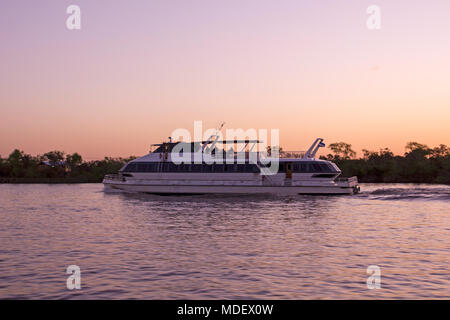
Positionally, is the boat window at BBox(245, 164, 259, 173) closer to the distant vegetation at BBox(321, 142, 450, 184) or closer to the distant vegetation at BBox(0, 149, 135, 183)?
the distant vegetation at BBox(321, 142, 450, 184)

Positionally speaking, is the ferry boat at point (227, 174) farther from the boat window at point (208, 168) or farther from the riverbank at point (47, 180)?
the riverbank at point (47, 180)

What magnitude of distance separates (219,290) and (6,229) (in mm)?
16895

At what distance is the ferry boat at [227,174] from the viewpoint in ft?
148

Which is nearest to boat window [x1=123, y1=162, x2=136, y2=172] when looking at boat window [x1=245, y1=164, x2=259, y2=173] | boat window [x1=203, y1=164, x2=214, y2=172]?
boat window [x1=203, y1=164, x2=214, y2=172]

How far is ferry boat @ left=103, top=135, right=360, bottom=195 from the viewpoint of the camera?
45.0m

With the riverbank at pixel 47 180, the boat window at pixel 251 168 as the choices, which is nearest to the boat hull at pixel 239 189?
the boat window at pixel 251 168

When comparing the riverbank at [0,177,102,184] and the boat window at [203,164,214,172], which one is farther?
the riverbank at [0,177,102,184]

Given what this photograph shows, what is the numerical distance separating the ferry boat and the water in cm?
1816

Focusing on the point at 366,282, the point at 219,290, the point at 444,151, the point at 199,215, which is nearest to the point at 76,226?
the point at 199,215

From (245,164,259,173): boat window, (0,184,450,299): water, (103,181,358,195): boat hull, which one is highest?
(245,164,259,173): boat window

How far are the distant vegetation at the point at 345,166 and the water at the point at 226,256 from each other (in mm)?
85133

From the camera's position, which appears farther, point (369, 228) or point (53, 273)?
point (369, 228)

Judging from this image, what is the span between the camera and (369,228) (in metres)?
21.9
